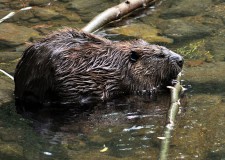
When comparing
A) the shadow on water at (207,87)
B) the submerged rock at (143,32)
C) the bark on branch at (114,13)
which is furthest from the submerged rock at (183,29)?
the shadow on water at (207,87)

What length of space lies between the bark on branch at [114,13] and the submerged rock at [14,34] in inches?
26.9

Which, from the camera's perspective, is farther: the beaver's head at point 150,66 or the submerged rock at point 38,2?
the submerged rock at point 38,2

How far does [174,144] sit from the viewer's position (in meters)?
4.30

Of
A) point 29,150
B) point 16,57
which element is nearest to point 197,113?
point 29,150

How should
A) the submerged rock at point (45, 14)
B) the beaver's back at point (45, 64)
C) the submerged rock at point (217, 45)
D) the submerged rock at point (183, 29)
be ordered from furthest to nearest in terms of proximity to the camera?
the submerged rock at point (45, 14)
the submerged rock at point (183, 29)
the submerged rock at point (217, 45)
the beaver's back at point (45, 64)

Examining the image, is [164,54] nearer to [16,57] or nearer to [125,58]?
[125,58]

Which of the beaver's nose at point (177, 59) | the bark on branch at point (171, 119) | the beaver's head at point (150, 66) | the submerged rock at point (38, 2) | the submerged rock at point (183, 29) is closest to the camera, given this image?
the bark on branch at point (171, 119)

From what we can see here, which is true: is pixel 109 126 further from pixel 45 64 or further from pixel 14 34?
pixel 14 34

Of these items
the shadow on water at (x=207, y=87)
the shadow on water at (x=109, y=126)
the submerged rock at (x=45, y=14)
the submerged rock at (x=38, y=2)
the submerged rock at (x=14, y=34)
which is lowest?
the shadow on water at (x=109, y=126)

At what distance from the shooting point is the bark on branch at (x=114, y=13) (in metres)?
7.18

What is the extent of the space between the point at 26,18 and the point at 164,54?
2.81 m

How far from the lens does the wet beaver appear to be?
507 cm

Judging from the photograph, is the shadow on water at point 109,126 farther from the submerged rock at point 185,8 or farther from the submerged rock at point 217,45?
the submerged rock at point 185,8

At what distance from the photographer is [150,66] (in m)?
5.62
